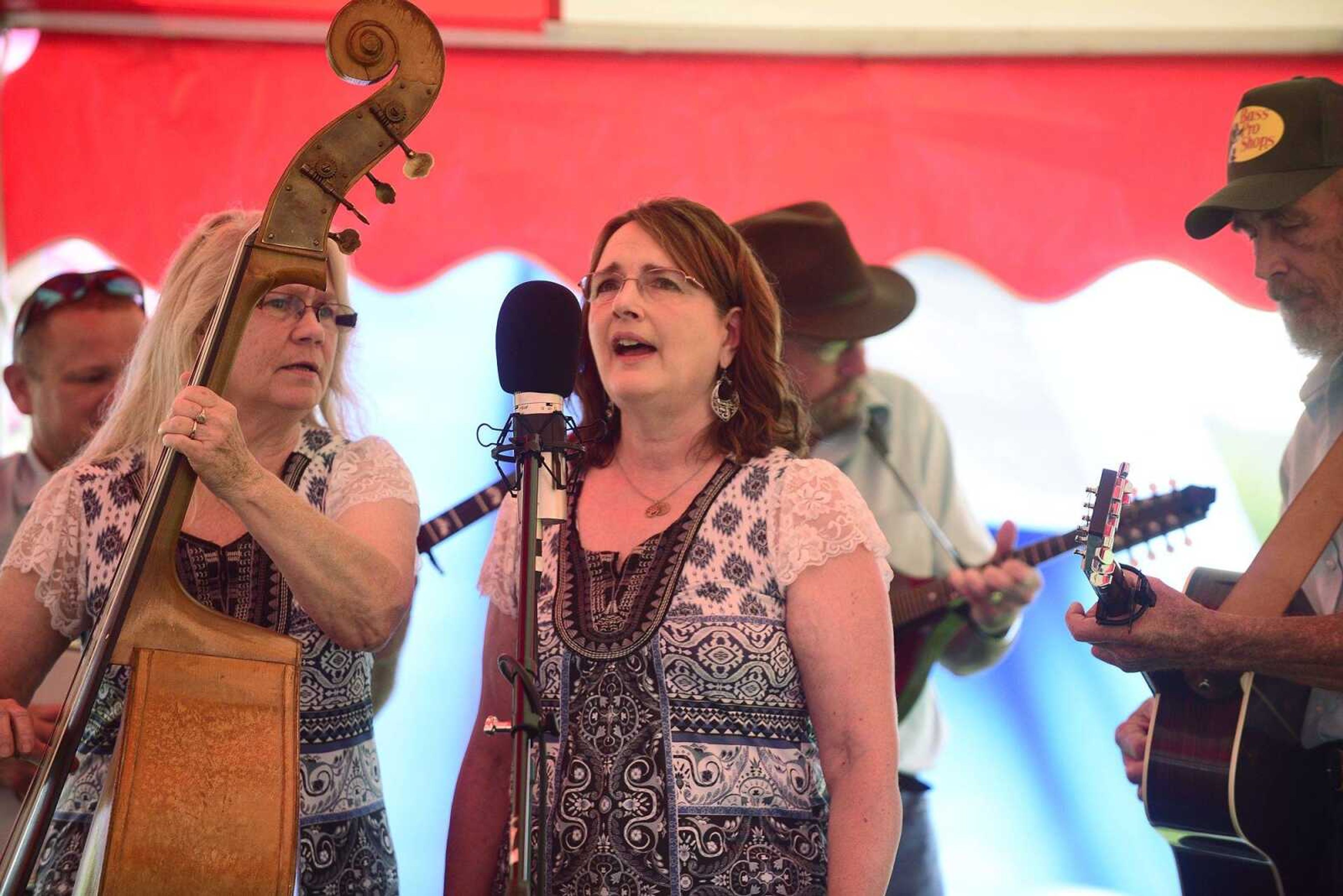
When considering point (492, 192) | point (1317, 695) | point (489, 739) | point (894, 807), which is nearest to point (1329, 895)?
point (1317, 695)

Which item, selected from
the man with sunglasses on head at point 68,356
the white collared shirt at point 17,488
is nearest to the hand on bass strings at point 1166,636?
the man with sunglasses on head at point 68,356

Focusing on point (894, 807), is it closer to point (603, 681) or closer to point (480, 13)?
point (603, 681)

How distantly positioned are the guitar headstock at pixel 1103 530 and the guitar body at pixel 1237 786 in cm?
36

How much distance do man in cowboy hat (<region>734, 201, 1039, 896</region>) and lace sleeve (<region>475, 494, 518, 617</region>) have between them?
3.59 feet

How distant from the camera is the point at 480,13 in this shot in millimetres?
3648

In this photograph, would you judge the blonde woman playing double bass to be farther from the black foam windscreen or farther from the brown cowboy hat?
the brown cowboy hat

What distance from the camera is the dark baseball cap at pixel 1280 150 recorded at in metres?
2.59

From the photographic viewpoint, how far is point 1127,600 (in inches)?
93.4

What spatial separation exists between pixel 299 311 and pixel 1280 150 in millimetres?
1990

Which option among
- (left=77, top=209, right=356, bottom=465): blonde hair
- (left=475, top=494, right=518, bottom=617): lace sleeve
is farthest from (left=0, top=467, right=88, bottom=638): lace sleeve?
(left=475, top=494, right=518, bottom=617): lace sleeve

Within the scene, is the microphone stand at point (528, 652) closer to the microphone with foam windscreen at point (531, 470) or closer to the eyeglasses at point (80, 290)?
the microphone with foam windscreen at point (531, 470)

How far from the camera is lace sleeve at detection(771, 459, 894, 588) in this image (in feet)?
6.73

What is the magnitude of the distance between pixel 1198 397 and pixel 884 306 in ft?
3.37

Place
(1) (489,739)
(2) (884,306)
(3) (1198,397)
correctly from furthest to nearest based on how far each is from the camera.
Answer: (3) (1198,397) < (2) (884,306) < (1) (489,739)
